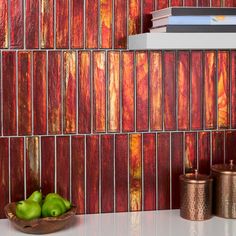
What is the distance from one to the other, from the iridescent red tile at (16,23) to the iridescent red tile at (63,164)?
38 centimetres

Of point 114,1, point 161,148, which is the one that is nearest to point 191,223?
point 161,148

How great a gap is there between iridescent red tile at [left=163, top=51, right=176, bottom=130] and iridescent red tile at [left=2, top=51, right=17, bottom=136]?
1.83 ft

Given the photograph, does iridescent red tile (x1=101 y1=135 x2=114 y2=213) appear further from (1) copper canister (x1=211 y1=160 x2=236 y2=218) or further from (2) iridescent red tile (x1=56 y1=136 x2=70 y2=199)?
(1) copper canister (x1=211 y1=160 x2=236 y2=218)

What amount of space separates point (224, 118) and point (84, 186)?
59 cm

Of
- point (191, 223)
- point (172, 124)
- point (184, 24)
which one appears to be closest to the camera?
point (184, 24)

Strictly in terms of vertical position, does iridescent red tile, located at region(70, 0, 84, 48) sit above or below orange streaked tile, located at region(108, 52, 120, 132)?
above

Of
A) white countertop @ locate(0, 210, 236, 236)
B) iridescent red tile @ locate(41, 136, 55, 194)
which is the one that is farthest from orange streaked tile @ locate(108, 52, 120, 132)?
white countertop @ locate(0, 210, 236, 236)

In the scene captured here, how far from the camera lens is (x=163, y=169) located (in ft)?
8.04

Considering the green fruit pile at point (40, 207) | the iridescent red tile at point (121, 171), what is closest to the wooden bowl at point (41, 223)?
the green fruit pile at point (40, 207)

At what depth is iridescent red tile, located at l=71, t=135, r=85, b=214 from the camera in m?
2.38

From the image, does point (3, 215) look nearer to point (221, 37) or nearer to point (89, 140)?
point (89, 140)

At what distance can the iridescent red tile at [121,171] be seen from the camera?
241cm

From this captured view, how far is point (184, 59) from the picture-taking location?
2.42m

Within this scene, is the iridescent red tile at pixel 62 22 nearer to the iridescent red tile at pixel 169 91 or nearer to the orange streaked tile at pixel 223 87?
the iridescent red tile at pixel 169 91
